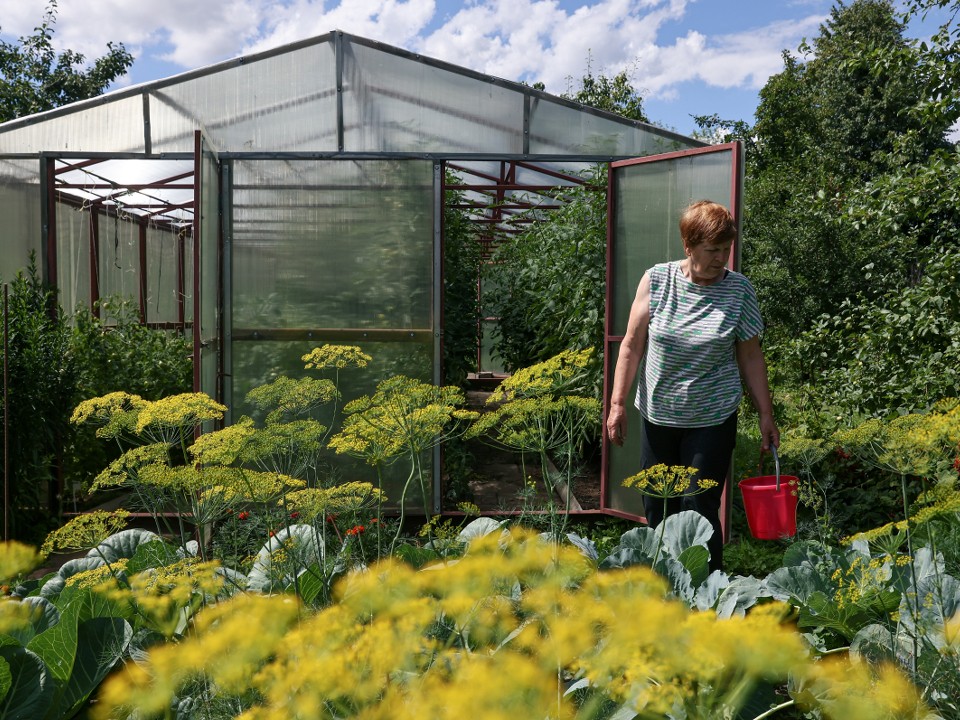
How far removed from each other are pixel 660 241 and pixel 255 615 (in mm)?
4144

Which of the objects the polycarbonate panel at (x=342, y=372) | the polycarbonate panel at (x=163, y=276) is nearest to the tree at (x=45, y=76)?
the polycarbonate panel at (x=163, y=276)

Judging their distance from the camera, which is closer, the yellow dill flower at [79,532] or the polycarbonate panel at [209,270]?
the yellow dill flower at [79,532]

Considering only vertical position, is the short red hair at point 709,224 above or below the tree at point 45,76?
below

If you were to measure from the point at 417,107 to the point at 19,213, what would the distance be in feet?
9.20

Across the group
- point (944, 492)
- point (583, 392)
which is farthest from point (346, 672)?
point (583, 392)

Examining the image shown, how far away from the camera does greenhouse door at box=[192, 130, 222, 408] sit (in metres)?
4.46

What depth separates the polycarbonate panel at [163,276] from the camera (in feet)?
36.4

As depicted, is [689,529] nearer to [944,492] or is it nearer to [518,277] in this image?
[944,492]

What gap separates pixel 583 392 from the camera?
241 inches

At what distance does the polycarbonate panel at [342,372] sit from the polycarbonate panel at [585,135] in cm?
153

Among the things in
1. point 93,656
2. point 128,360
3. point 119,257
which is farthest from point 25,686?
point 119,257

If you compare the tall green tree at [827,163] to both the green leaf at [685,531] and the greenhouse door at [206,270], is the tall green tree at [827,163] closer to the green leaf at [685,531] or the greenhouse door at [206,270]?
the green leaf at [685,531]

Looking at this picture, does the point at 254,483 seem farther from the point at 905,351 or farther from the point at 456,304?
the point at 456,304

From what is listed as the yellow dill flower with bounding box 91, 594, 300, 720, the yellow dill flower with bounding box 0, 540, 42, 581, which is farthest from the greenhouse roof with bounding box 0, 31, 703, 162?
the yellow dill flower with bounding box 91, 594, 300, 720
